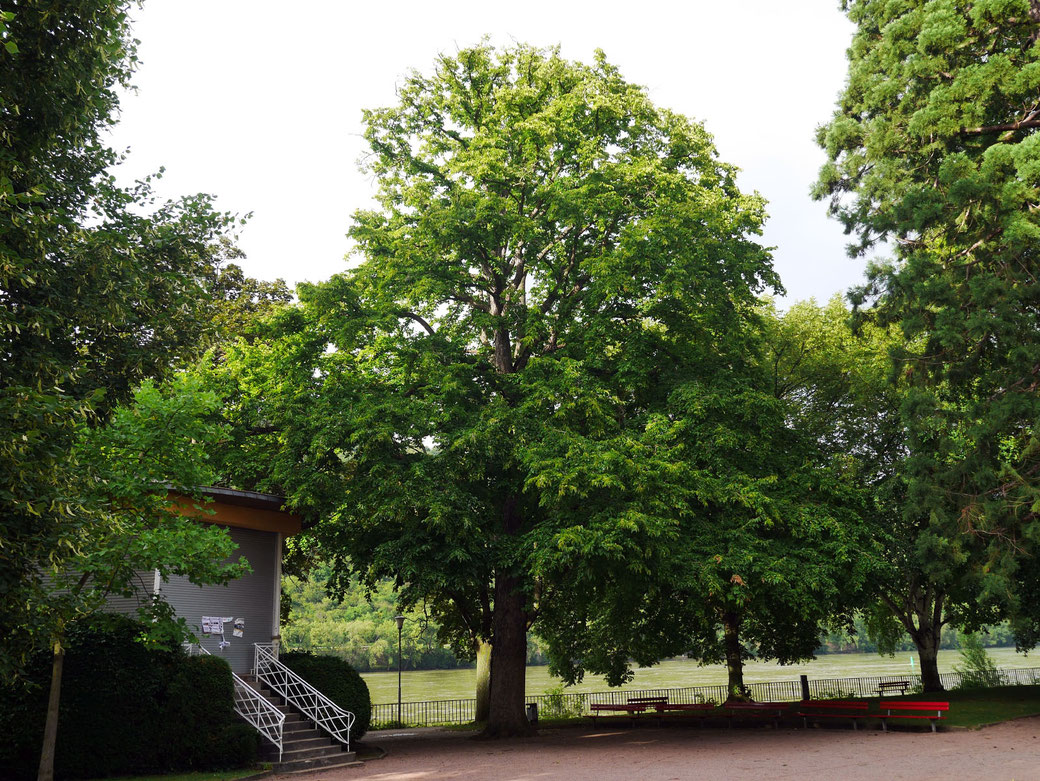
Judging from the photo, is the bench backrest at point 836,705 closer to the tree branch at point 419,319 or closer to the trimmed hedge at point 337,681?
the trimmed hedge at point 337,681

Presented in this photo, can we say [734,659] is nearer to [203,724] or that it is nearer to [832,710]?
[832,710]

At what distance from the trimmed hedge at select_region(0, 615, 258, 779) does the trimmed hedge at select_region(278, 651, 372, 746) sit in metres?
2.57

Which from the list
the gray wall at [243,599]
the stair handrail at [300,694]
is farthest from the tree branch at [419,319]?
the stair handrail at [300,694]

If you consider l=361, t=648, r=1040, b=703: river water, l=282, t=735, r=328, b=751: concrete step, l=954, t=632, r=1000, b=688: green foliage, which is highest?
l=282, t=735, r=328, b=751: concrete step

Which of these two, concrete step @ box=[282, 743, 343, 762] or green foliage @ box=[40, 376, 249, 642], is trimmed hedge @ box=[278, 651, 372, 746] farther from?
green foliage @ box=[40, 376, 249, 642]

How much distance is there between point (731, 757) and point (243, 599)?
10704mm

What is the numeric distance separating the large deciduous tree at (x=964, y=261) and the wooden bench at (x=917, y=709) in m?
2.64

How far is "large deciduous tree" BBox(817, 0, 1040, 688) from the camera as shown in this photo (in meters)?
17.1

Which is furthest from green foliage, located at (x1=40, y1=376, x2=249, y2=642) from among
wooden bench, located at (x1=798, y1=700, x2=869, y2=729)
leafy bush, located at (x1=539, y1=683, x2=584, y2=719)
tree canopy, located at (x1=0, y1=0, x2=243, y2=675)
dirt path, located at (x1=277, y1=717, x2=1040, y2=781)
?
leafy bush, located at (x1=539, y1=683, x2=584, y2=719)

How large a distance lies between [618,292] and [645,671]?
6336 cm

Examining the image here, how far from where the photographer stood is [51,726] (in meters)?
12.0

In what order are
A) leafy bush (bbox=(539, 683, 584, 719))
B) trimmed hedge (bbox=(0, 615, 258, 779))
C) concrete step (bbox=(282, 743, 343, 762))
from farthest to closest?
leafy bush (bbox=(539, 683, 584, 719))
concrete step (bbox=(282, 743, 343, 762))
trimmed hedge (bbox=(0, 615, 258, 779))

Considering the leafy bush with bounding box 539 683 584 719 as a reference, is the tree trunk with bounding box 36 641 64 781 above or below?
above

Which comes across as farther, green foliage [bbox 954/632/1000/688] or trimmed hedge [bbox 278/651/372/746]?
green foliage [bbox 954/632/1000/688]
